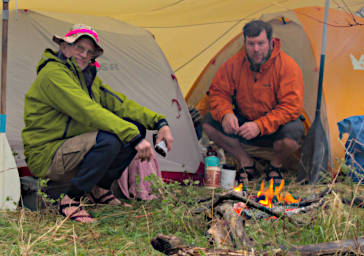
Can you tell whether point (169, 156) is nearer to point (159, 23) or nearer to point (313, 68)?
point (159, 23)

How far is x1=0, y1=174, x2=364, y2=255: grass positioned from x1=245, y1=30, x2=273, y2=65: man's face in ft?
6.95

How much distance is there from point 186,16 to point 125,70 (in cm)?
79

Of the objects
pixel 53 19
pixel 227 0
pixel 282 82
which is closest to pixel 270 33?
pixel 282 82

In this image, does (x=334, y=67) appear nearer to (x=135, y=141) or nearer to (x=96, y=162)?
(x=135, y=141)

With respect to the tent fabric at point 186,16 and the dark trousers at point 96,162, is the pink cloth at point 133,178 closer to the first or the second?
the dark trousers at point 96,162

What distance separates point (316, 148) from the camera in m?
4.42

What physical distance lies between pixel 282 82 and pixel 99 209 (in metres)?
2.24

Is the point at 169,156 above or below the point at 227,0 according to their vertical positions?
below

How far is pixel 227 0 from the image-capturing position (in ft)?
13.3

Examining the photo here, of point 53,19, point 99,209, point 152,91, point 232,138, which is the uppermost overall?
point 53,19

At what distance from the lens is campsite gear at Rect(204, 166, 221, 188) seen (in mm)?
4188

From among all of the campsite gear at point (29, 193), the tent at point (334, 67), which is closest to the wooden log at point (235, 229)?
the campsite gear at point (29, 193)

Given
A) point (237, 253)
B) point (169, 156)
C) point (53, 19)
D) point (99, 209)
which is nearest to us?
point (237, 253)

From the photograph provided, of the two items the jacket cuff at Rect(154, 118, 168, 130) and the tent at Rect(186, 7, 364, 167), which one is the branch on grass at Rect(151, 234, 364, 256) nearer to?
the jacket cuff at Rect(154, 118, 168, 130)
